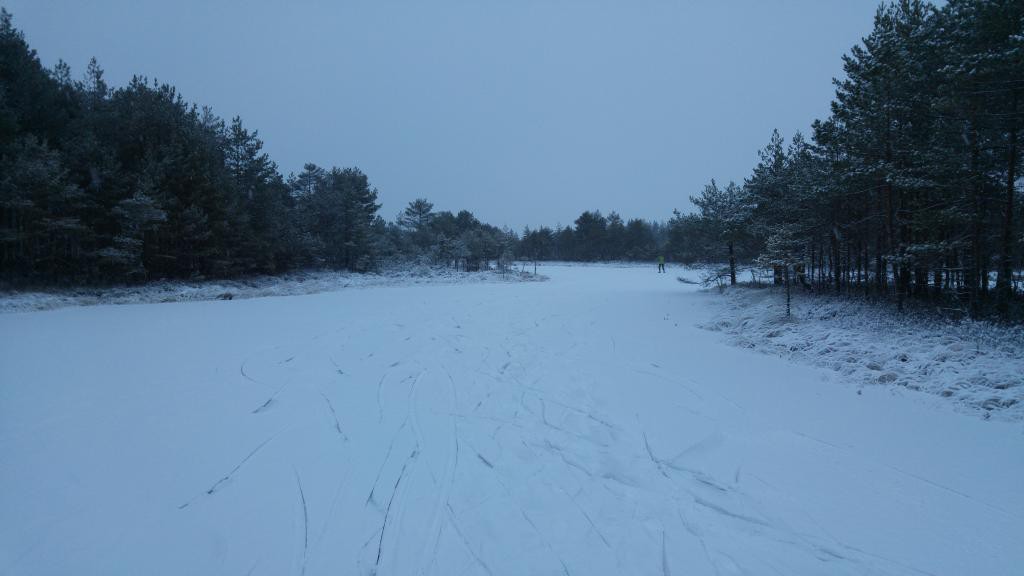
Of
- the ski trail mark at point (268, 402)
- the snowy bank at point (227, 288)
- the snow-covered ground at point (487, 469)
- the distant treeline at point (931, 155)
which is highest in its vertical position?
the distant treeline at point (931, 155)

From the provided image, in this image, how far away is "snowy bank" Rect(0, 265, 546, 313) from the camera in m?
14.4

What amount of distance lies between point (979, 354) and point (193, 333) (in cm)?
1621

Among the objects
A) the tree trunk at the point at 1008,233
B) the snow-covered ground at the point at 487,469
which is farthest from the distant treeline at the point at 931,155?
the snow-covered ground at the point at 487,469

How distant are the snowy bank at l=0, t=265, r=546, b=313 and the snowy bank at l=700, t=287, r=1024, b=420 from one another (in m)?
22.4

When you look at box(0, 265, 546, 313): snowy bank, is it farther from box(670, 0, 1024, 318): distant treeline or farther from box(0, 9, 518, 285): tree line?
box(670, 0, 1024, 318): distant treeline

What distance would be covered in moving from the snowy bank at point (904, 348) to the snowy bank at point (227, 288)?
73.5ft

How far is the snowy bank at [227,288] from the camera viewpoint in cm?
1441

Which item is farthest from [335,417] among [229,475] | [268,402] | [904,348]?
[904,348]

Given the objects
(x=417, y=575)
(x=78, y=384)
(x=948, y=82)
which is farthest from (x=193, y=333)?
(x=948, y=82)

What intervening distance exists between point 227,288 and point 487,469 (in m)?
23.8

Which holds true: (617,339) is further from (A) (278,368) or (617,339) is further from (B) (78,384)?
(B) (78,384)

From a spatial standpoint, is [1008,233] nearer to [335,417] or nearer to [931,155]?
[931,155]

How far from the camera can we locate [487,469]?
371cm

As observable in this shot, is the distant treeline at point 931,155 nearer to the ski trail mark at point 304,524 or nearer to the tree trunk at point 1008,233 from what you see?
the tree trunk at point 1008,233
